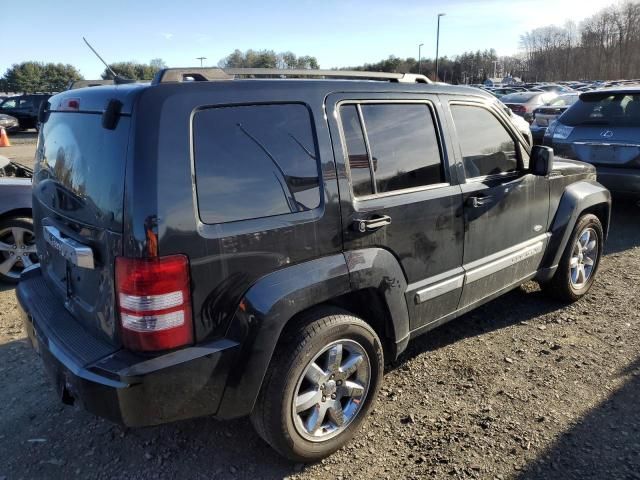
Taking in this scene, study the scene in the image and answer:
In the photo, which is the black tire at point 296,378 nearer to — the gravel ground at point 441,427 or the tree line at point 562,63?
the gravel ground at point 441,427

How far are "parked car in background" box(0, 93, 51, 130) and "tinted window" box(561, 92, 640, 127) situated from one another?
921 inches

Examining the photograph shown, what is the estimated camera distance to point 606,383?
3.23m

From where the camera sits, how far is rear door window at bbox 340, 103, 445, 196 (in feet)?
8.68

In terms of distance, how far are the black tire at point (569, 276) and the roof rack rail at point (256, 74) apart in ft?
6.74

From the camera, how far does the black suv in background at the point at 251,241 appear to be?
6.63 feet

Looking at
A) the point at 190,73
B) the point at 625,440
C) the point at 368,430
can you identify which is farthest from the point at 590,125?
the point at 190,73

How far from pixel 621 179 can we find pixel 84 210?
629cm

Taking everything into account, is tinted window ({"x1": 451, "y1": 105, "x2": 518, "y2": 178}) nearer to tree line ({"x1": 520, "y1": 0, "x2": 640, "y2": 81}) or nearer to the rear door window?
the rear door window

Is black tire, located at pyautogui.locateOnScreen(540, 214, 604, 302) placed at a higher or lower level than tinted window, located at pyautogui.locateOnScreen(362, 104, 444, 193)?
lower

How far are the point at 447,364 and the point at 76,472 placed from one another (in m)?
2.33

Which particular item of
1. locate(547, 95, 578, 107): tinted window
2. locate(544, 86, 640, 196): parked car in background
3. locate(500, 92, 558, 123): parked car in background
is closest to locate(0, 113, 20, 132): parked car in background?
locate(500, 92, 558, 123): parked car in background

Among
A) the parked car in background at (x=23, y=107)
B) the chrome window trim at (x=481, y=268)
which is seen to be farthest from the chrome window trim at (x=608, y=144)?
the parked car in background at (x=23, y=107)

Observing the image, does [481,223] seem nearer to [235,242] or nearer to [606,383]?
[606,383]

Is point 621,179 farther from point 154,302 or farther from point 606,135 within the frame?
point 154,302
